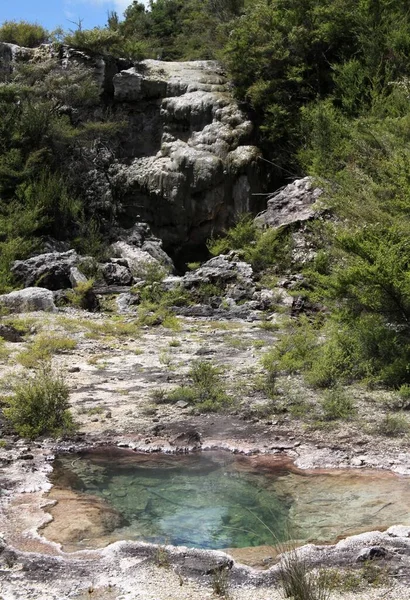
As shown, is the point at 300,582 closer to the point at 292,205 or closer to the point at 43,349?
the point at 43,349

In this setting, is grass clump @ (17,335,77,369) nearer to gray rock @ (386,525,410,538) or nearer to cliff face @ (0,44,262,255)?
gray rock @ (386,525,410,538)

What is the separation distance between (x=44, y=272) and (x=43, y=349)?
669cm

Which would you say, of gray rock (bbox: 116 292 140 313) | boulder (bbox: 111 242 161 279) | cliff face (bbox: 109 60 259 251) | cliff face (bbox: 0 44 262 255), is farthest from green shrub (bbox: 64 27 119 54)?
gray rock (bbox: 116 292 140 313)

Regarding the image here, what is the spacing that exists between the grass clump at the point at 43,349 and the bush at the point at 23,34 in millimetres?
18391

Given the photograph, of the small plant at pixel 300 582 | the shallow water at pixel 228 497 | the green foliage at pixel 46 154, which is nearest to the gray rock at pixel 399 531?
the shallow water at pixel 228 497

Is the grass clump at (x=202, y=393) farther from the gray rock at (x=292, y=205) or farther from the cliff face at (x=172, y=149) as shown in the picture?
the cliff face at (x=172, y=149)

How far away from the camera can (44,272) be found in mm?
16625

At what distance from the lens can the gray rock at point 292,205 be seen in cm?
1817

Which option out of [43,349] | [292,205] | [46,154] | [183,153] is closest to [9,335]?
[43,349]

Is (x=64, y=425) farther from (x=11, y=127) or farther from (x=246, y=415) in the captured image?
(x=11, y=127)

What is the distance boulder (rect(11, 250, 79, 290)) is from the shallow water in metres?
10.7

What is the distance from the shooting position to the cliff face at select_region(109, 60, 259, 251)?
21.5 m

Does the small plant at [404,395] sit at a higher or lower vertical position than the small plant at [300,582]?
higher

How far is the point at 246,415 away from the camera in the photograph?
23.8ft
